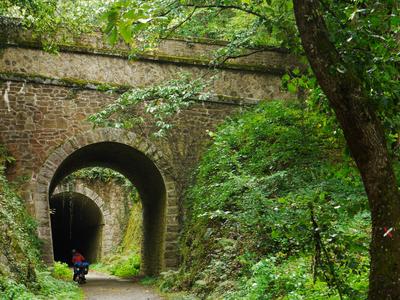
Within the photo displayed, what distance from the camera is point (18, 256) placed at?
821cm

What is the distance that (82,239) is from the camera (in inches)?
1073

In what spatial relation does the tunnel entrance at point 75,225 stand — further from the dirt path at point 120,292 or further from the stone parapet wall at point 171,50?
the stone parapet wall at point 171,50

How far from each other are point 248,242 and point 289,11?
3.79 metres

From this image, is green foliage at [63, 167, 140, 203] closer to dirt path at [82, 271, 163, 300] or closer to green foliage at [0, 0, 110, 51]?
dirt path at [82, 271, 163, 300]

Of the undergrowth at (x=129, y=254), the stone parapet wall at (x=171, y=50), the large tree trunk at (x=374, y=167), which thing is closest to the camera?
the large tree trunk at (x=374, y=167)

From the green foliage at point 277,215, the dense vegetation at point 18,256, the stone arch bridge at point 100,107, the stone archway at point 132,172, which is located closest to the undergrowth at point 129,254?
the stone archway at point 132,172

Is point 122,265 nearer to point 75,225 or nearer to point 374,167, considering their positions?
point 75,225

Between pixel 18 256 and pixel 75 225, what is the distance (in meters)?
18.8

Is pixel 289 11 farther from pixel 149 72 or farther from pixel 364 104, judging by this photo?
pixel 149 72

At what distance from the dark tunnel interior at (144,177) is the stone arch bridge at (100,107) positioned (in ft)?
0.17

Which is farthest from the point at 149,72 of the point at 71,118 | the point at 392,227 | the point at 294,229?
the point at 392,227

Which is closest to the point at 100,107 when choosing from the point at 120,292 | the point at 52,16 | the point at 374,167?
the point at 52,16

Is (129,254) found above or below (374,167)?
below

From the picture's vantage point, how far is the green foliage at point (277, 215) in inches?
184
